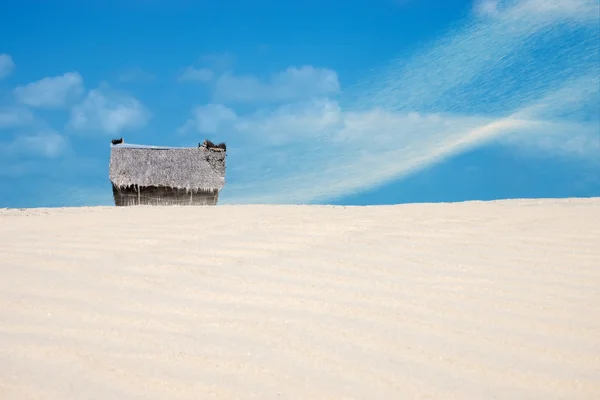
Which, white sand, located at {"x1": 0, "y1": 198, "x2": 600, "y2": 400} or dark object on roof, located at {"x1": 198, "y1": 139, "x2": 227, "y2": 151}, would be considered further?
dark object on roof, located at {"x1": 198, "y1": 139, "x2": 227, "y2": 151}

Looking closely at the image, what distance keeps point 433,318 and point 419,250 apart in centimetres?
121

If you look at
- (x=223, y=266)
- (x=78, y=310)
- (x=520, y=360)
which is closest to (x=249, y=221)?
(x=223, y=266)

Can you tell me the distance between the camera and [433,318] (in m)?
2.57

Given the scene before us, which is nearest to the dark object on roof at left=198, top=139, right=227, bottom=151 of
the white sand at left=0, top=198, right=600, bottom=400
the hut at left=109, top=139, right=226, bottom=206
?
the hut at left=109, top=139, right=226, bottom=206

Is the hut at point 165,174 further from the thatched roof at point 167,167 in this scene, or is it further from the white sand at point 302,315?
the white sand at point 302,315

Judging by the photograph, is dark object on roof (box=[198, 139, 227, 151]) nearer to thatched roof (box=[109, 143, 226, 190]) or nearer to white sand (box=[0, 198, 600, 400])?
thatched roof (box=[109, 143, 226, 190])

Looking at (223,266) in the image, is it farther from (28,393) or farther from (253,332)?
(28,393)

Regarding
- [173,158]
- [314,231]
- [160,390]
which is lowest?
[160,390]

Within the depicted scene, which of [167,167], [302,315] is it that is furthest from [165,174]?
[302,315]

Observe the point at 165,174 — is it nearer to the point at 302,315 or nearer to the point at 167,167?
the point at 167,167

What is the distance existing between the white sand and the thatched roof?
42.2ft

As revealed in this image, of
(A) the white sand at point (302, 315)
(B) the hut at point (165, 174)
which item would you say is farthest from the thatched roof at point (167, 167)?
(A) the white sand at point (302, 315)

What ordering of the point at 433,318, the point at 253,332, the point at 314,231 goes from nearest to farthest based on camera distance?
the point at 253,332 < the point at 433,318 < the point at 314,231

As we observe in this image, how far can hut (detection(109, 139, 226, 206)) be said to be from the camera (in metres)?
16.9
